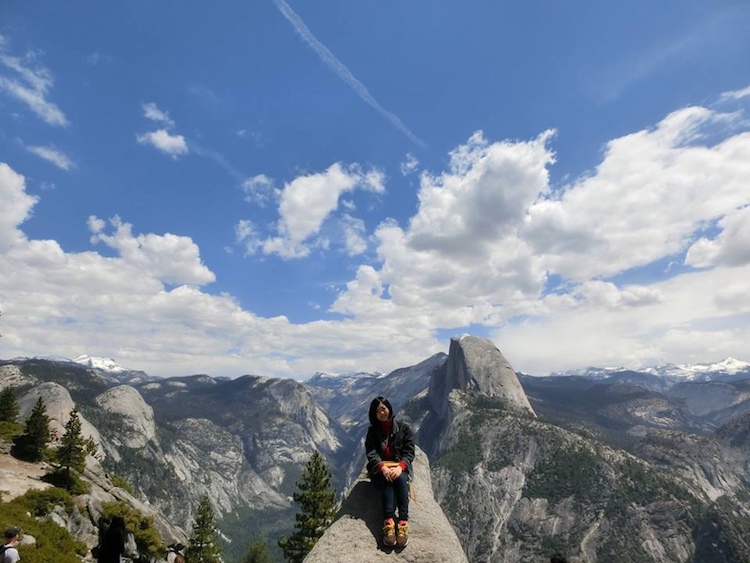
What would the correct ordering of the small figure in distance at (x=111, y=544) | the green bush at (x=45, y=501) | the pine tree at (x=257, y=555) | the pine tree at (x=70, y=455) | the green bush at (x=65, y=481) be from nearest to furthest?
the small figure in distance at (x=111, y=544) → the green bush at (x=45, y=501) → the green bush at (x=65, y=481) → the pine tree at (x=70, y=455) → the pine tree at (x=257, y=555)

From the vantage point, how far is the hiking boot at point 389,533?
8477 millimetres

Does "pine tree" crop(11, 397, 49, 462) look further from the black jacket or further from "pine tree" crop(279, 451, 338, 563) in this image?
the black jacket

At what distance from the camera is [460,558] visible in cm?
917

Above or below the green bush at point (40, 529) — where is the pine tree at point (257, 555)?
below

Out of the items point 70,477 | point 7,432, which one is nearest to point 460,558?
point 70,477

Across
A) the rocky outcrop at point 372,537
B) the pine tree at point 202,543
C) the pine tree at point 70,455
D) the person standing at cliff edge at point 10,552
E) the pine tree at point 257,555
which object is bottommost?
the pine tree at point 257,555

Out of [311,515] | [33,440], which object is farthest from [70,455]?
[311,515]

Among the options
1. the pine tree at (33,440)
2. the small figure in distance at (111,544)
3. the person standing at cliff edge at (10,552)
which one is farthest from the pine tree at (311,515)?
the small figure in distance at (111,544)

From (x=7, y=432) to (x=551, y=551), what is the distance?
21999 cm

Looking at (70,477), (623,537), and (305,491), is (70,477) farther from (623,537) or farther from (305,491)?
(623,537)

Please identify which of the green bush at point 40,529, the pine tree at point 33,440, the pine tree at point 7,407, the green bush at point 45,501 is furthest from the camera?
the pine tree at point 7,407

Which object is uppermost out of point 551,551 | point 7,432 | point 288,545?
point 7,432

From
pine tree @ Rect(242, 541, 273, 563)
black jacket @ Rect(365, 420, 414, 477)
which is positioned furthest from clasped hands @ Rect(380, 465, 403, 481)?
pine tree @ Rect(242, 541, 273, 563)

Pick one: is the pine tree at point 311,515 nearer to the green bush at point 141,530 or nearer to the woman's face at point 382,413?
the green bush at point 141,530
